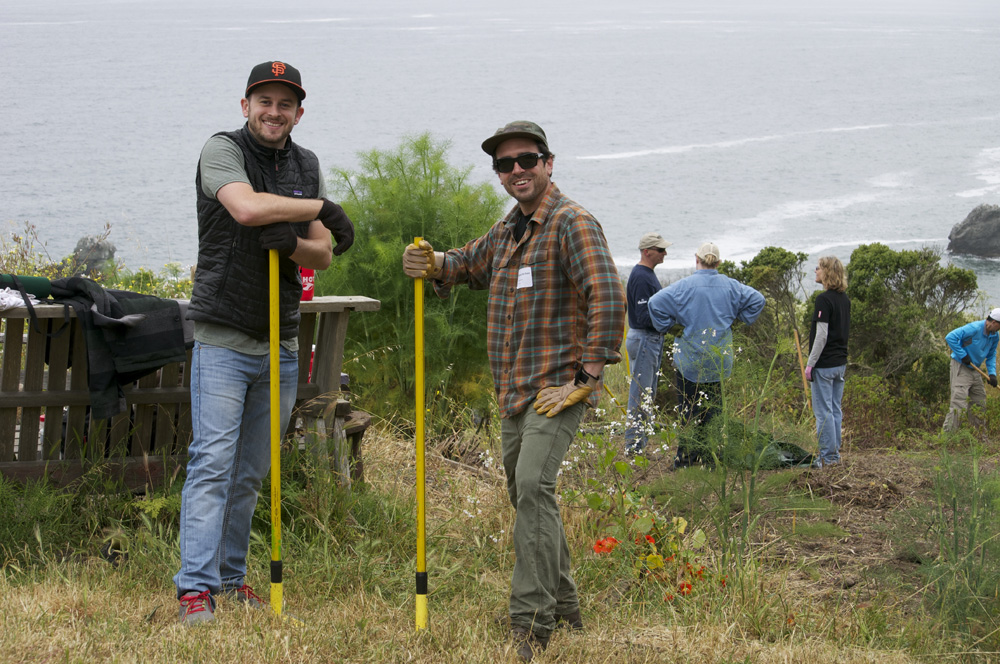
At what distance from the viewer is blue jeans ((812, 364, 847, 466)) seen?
26.4 feet

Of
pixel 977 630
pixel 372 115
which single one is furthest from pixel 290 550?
pixel 372 115

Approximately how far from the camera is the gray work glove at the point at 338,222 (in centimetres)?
400

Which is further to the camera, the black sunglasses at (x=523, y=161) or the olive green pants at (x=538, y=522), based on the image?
the black sunglasses at (x=523, y=161)

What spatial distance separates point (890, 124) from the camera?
104438mm

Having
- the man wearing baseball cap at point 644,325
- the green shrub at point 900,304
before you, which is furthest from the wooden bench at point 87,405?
the green shrub at point 900,304

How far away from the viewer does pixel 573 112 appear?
90.6 metres

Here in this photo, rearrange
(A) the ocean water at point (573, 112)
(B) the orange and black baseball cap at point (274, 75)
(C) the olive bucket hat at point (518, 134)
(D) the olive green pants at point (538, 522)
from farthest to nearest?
(A) the ocean water at point (573, 112) < (B) the orange and black baseball cap at point (274, 75) < (C) the olive bucket hat at point (518, 134) < (D) the olive green pants at point (538, 522)

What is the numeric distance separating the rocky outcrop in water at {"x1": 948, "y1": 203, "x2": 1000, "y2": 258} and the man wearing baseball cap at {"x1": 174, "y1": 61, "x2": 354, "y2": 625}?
40.1 meters

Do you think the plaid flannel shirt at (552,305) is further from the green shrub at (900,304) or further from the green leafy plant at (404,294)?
the green shrub at (900,304)

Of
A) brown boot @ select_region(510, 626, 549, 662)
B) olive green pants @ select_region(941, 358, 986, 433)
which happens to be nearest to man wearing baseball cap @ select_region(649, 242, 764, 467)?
olive green pants @ select_region(941, 358, 986, 433)

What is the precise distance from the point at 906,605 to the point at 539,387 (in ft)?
7.16

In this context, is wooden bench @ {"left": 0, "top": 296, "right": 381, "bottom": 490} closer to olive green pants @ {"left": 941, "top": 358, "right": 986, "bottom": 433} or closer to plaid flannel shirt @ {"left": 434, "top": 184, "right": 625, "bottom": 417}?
plaid flannel shirt @ {"left": 434, "top": 184, "right": 625, "bottom": 417}

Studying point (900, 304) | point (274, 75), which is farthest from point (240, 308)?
point (900, 304)

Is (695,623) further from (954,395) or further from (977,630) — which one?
(954,395)
